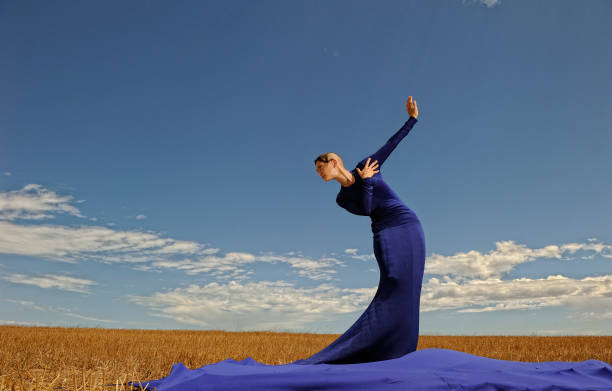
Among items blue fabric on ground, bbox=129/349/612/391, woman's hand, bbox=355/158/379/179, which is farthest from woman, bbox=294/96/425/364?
blue fabric on ground, bbox=129/349/612/391

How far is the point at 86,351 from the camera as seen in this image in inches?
A: 369

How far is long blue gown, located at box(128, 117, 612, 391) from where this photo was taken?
12.9 feet

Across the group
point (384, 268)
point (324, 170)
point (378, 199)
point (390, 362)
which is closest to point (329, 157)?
point (324, 170)

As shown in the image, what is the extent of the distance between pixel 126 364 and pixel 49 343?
455 centimetres

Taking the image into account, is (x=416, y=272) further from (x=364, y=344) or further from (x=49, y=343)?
(x=49, y=343)

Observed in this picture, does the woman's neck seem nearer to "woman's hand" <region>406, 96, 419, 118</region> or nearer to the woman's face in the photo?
the woman's face

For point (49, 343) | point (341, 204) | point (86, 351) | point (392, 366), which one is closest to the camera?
point (392, 366)

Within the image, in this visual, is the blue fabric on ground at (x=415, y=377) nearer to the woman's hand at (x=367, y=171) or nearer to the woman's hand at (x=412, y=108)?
the woman's hand at (x=367, y=171)

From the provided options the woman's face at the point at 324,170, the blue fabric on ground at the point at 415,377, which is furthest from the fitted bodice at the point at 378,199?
the blue fabric on ground at the point at 415,377

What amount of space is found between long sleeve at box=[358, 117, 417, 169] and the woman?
0.01 m

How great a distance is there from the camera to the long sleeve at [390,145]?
Result: 542cm

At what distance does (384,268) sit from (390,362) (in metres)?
1.03

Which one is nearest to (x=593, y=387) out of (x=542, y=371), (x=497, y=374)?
(x=542, y=371)

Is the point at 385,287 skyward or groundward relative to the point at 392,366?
skyward
